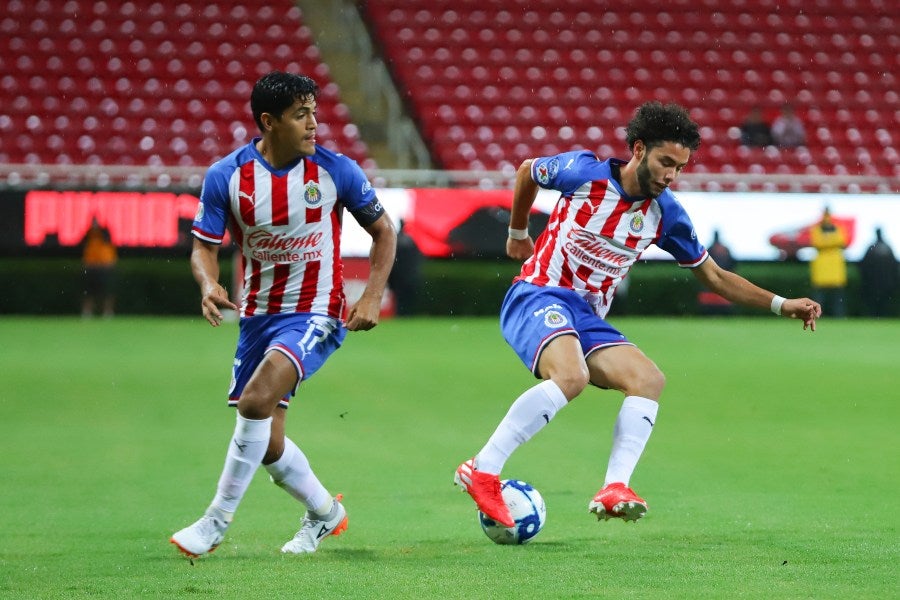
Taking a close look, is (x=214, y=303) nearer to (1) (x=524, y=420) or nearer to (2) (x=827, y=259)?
(1) (x=524, y=420)

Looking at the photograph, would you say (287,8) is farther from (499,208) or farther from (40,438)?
(40,438)

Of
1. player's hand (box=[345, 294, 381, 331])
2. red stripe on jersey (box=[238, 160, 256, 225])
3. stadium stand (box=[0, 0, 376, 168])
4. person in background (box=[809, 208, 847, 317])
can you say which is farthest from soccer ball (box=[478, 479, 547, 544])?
stadium stand (box=[0, 0, 376, 168])

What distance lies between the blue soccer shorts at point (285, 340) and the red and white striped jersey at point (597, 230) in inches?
41.6

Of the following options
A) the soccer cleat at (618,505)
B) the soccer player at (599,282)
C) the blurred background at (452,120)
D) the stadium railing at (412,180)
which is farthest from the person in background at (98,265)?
the soccer cleat at (618,505)

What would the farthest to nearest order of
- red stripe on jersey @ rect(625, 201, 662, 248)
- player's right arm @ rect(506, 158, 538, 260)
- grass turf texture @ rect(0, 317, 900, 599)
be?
player's right arm @ rect(506, 158, 538, 260) → red stripe on jersey @ rect(625, 201, 662, 248) → grass turf texture @ rect(0, 317, 900, 599)

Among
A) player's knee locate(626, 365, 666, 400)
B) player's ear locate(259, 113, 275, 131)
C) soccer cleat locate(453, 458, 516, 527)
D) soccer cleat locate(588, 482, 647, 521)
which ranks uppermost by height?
player's ear locate(259, 113, 275, 131)

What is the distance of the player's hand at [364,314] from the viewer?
5.24 meters

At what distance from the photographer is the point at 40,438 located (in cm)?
859

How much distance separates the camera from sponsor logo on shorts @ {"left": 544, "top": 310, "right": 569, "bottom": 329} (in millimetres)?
5597

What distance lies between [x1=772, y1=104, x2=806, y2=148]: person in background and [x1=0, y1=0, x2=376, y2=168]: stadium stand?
6.72 metres

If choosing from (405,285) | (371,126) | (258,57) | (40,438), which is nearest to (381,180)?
(405,285)

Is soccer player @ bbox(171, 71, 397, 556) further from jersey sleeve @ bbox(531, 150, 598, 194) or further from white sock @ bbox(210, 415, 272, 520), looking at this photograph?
jersey sleeve @ bbox(531, 150, 598, 194)

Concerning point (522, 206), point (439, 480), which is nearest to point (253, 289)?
point (522, 206)

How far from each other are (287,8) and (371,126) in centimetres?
296
